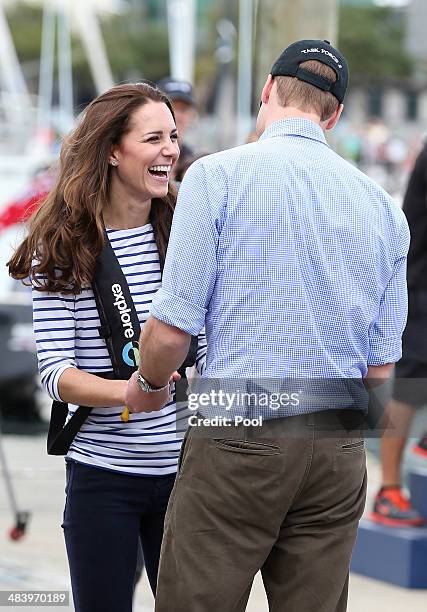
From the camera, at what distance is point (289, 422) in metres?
2.85

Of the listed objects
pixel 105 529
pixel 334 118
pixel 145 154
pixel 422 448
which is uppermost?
pixel 334 118

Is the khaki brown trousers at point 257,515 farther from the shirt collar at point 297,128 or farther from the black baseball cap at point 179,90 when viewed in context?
the black baseball cap at point 179,90

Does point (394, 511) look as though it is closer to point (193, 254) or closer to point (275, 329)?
point (275, 329)

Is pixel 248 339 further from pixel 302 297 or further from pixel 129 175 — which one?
pixel 129 175

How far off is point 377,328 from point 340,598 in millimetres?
656

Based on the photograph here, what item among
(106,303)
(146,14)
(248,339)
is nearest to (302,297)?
(248,339)

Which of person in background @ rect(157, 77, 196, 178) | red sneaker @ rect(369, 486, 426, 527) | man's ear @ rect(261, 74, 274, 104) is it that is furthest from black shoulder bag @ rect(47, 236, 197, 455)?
person in background @ rect(157, 77, 196, 178)

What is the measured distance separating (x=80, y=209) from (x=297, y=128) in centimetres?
67

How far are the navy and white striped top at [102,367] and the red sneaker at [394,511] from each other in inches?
100

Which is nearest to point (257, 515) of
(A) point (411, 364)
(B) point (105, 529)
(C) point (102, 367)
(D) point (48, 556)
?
(B) point (105, 529)

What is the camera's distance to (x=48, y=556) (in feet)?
19.8

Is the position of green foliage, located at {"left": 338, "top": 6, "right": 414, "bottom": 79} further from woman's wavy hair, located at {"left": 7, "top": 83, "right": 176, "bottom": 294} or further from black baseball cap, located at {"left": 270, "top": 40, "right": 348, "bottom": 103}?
black baseball cap, located at {"left": 270, "top": 40, "right": 348, "bottom": 103}

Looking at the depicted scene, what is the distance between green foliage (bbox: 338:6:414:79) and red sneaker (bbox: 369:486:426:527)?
8779 cm

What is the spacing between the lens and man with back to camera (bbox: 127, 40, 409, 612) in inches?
110
